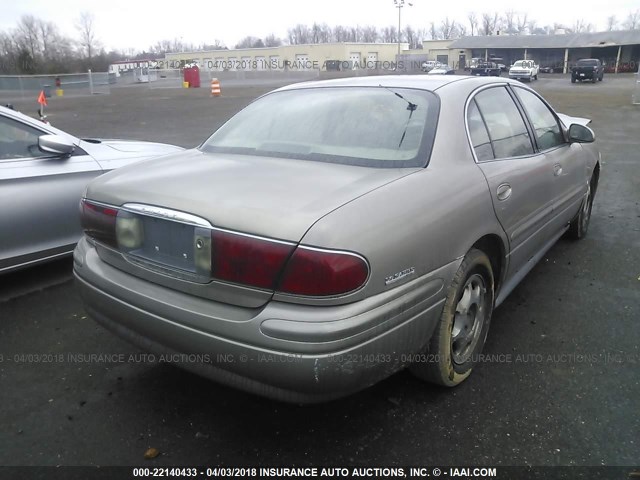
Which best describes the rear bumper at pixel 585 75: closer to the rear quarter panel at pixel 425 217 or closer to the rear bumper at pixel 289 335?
the rear quarter panel at pixel 425 217

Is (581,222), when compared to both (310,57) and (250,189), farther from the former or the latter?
(310,57)

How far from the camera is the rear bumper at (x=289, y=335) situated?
1917mm

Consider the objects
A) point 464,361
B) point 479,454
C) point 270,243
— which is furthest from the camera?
point 464,361

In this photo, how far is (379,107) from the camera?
2.87 metres

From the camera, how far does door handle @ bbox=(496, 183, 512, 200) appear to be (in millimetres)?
2801

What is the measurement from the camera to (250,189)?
221 cm

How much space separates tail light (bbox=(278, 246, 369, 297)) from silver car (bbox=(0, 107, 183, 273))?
9.15 ft

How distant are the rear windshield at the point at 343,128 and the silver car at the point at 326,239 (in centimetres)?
1

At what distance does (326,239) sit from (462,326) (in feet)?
3.93

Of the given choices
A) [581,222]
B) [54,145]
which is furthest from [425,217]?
[581,222]

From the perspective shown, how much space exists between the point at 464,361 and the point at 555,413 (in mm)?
491

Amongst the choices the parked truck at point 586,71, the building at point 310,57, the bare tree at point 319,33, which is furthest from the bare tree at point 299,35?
the parked truck at point 586,71

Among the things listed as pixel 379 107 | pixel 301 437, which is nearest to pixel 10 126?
pixel 379 107

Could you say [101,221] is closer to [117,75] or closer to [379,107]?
[379,107]
